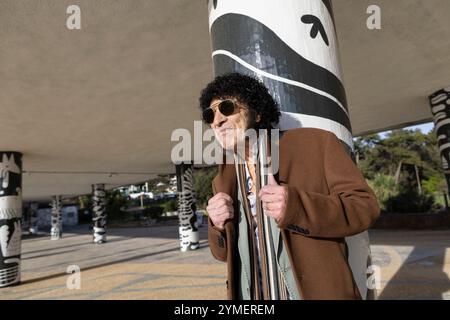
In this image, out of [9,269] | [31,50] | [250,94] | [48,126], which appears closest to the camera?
[250,94]

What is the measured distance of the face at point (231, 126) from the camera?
1.36 metres

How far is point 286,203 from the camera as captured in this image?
1.04 metres

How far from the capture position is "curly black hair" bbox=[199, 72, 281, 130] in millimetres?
1412

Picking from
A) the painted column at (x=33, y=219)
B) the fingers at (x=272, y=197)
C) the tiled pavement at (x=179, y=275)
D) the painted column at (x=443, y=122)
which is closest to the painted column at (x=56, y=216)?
the painted column at (x=33, y=219)

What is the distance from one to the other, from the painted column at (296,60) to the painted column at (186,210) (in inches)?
502

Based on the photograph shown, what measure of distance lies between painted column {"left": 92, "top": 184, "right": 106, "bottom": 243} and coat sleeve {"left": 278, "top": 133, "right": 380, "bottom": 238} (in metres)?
19.8

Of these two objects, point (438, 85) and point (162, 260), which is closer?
point (438, 85)

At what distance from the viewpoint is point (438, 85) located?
7070 mm

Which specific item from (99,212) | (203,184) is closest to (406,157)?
(203,184)

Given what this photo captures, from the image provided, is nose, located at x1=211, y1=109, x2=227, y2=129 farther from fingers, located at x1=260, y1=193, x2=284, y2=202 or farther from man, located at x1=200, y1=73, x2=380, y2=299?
fingers, located at x1=260, y1=193, x2=284, y2=202

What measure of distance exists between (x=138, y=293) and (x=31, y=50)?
5.33 m
